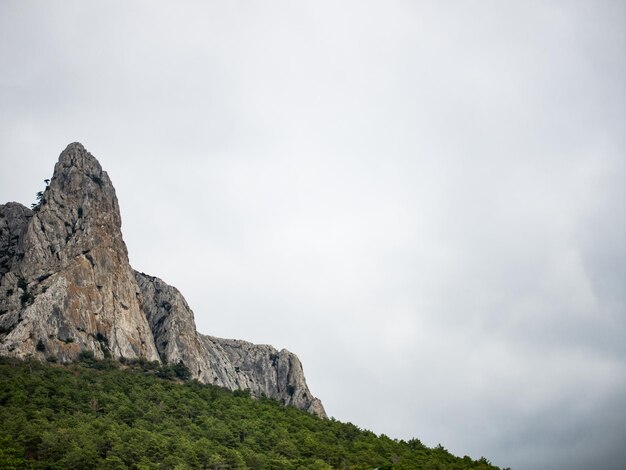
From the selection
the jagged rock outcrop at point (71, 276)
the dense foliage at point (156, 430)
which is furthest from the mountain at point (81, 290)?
the dense foliage at point (156, 430)

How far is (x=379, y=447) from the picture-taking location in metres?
107

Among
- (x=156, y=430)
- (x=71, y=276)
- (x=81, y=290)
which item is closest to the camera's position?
(x=156, y=430)

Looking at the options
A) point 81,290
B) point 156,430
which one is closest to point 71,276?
point 81,290

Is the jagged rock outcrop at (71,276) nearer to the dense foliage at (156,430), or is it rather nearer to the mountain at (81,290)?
the mountain at (81,290)

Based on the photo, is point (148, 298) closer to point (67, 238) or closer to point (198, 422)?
point (67, 238)

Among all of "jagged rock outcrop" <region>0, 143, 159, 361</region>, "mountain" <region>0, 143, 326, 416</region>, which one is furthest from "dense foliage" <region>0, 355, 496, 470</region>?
"mountain" <region>0, 143, 326, 416</region>

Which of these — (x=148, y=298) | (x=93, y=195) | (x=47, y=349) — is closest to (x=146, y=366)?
(x=47, y=349)

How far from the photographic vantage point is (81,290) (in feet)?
485

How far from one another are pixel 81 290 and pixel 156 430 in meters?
62.8

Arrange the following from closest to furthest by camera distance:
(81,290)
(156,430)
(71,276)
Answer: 1. (156,430)
2. (81,290)
3. (71,276)

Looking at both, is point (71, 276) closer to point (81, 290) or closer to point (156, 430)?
point (81, 290)

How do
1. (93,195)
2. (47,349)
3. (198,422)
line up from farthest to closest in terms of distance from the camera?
(93,195) → (47,349) → (198,422)

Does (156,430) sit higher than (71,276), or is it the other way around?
(71,276)

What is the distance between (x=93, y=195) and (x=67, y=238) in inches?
656
